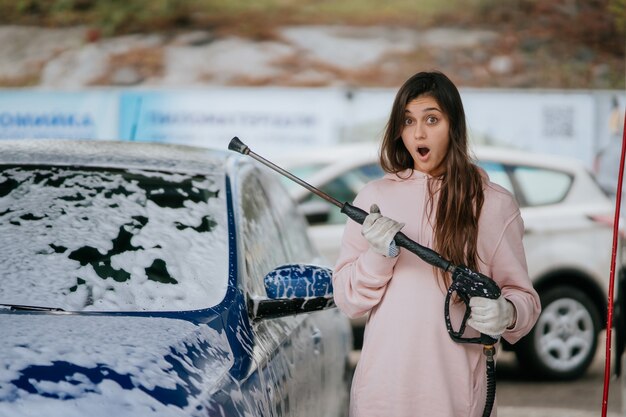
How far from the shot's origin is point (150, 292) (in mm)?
3463

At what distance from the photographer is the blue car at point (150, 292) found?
2816 mm

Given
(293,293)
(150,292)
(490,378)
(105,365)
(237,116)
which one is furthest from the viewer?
(237,116)

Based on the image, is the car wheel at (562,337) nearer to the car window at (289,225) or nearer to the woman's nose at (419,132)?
the car window at (289,225)

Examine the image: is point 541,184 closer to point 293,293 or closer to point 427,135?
point 293,293

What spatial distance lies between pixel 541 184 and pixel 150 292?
19.6 feet

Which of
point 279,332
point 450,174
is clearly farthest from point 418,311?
point 279,332

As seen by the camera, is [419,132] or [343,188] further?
[343,188]

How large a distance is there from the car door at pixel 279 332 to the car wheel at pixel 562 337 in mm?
3536

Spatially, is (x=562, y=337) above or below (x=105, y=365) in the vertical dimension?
below

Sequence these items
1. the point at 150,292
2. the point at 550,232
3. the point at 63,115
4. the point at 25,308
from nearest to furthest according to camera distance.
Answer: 1. the point at 25,308
2. the point at 150,292
3. the point at 550,232
4. the point at 63,115

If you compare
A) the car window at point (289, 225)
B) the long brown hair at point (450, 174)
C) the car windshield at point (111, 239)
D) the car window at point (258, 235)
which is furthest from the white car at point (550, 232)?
the long brown hair at point (450, 174)

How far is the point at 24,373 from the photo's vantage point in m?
2.75

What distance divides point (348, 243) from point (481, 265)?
39 cm

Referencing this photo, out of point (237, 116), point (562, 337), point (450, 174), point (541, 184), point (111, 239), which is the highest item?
point (450, 174)
